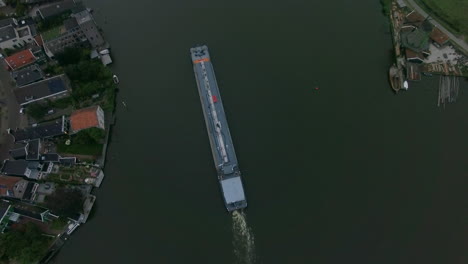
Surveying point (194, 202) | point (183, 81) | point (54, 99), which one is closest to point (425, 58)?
point (183, 81)

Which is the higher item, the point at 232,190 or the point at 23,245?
the point at 232,190

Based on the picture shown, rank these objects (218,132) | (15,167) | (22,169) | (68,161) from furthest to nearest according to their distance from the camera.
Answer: (68,161) → (218,132) → (15,167) → (22,169)

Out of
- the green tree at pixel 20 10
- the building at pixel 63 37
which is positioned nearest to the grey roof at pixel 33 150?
the building at pixel 63 37

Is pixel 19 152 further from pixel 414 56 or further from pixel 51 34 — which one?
pixel 414 56

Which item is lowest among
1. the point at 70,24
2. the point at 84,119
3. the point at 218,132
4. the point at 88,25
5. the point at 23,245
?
the point at 23,245

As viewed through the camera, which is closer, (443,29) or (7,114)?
(7,114)

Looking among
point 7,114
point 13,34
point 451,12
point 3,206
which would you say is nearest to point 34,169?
point 3,206

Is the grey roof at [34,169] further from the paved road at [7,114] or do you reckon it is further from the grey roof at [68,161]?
the paved road at [7,114]

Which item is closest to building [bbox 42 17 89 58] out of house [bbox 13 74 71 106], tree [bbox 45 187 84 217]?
house [bbox 13 74 71 106]
